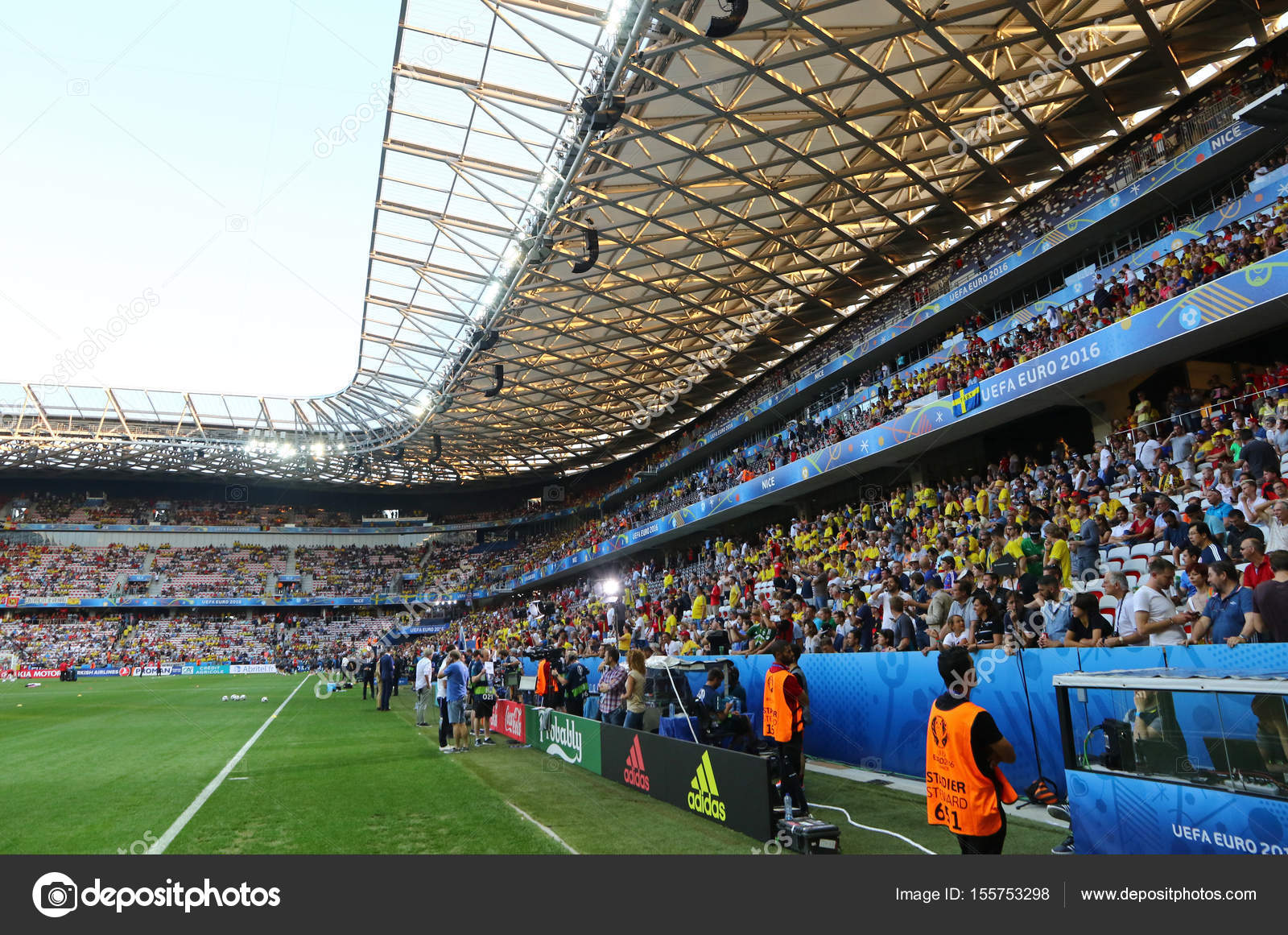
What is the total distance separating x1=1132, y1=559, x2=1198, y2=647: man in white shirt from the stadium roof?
422 inches

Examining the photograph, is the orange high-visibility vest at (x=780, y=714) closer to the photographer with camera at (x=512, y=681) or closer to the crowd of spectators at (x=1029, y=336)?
the photographer with camera at (x=512, y=681)

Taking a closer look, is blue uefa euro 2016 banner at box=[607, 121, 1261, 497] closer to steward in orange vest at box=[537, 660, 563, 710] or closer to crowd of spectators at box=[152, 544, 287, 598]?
steward in orange vest at box=[537, 660, 563, 710]

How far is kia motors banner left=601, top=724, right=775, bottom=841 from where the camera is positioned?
6562 millimetres

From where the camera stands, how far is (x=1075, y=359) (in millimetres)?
16688

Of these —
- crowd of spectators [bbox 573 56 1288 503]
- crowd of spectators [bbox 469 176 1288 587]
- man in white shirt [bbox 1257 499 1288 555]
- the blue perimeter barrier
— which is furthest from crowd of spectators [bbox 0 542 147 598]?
man in white shirt [bbox 1257 499 1288 555]

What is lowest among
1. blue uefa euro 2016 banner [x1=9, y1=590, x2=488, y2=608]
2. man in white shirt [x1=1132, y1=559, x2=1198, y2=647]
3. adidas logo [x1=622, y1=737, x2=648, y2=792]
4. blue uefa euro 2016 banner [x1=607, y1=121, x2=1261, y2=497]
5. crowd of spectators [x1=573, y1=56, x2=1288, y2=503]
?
adidas logo [x1=622, y1=737, x2=648, y2=792]

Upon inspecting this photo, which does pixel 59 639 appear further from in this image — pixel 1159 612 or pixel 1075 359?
pixel 1159 612

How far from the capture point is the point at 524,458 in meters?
53.0

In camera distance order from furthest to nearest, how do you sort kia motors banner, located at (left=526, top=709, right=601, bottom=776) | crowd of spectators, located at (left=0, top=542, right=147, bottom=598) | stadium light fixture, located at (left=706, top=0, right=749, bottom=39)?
crowd of spectators, located at (left=0, top=542, right=147, bottom=598) → stadium light fixture, located at (left=706, top=0, right=749, bottom=39) → kia motors banner, located at (left=526, top=709, right=601, bottom=776)

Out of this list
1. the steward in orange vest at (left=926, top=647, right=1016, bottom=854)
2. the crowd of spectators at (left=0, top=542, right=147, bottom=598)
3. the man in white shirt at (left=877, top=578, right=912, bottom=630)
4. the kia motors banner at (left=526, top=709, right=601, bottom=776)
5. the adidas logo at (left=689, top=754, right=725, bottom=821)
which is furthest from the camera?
the crowd of spectators at (left=0, top=542, right=147, bottom=598)

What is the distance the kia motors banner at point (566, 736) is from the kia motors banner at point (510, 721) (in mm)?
466

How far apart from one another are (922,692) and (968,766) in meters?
5.30
